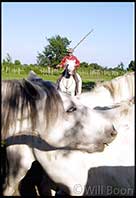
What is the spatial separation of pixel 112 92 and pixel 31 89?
216cm

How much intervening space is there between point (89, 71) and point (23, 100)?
48926 mm

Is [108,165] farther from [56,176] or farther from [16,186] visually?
[16,186]

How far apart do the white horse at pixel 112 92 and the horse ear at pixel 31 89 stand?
5.57 ft

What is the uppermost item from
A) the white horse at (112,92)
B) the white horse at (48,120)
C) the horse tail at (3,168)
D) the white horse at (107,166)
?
the white horse at (112,92)

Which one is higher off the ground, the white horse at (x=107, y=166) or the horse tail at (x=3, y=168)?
the white horse at (x=107, y=166)

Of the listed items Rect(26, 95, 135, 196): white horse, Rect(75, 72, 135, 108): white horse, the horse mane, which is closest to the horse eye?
the horse mane

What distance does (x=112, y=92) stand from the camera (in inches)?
210

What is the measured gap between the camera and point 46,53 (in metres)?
63.6

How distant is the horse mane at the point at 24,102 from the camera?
3.34 metres

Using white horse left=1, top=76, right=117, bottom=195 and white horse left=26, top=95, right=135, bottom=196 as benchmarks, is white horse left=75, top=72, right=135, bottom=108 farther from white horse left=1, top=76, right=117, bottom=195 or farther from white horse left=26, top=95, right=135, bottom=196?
white horse left=1, top=76, right=117, bottom=195

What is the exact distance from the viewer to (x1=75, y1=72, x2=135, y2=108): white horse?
5.14 metres

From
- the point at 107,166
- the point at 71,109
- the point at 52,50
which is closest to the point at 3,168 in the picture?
the point at 107,166

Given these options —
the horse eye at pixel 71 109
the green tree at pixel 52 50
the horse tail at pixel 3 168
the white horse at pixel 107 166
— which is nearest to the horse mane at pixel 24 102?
the horse eye at pixel 71 109

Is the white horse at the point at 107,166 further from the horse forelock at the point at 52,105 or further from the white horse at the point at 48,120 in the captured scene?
the horse forelock at the point at 52,105
